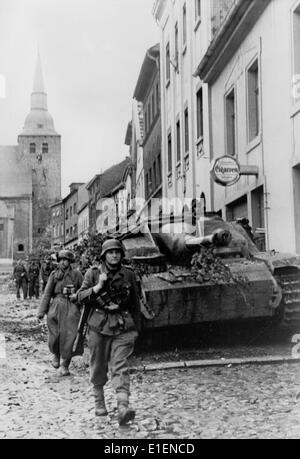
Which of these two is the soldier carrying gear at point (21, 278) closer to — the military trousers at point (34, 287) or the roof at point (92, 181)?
the military trousers at point (34, 287)

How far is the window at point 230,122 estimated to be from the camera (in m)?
13.1

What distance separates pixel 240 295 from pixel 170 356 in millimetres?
1120

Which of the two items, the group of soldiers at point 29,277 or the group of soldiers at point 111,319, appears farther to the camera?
the group of soldiers at point 29,277

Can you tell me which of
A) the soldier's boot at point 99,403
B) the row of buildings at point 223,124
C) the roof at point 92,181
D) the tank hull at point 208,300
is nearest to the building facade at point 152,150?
the row of buildings at point 223,124

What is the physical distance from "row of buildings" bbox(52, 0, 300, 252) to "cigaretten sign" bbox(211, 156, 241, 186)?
0.02 metres

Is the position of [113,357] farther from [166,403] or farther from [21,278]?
[21,278]

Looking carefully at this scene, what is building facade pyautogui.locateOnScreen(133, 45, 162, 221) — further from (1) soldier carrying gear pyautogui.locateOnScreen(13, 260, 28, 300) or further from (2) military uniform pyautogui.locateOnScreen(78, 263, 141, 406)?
(2) military uniform pyautogui.locateOnScreen(78, 263, 141, 406)

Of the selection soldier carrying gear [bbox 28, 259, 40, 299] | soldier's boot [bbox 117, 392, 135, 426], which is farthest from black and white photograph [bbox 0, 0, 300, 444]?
soldier carrying gear [bbox 28, 259, 40, 299]

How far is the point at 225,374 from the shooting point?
292 inches

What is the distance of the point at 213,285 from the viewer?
8508 millimetres

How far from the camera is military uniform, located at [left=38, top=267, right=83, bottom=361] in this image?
28.5ft

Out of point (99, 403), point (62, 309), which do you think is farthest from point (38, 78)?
point (99, 403)

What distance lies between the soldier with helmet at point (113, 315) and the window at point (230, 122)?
7.57 metres

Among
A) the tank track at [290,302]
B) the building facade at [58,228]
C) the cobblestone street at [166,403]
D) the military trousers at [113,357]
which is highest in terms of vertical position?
the building facade at [58,228]
